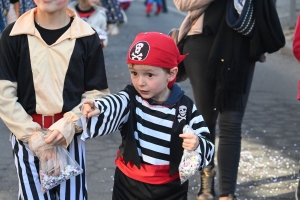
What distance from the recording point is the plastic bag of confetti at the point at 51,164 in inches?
127

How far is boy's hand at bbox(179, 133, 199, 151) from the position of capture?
2977 millimetres

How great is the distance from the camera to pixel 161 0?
20.8 m

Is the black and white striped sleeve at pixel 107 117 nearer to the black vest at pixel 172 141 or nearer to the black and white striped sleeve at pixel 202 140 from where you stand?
→ the black vest at pixel 172 141

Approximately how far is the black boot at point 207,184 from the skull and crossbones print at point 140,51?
1.88m

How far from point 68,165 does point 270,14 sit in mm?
1895

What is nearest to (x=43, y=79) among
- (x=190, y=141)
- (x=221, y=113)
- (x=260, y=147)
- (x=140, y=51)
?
(x=140, y=51)

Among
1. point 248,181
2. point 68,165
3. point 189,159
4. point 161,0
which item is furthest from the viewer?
point 161,0

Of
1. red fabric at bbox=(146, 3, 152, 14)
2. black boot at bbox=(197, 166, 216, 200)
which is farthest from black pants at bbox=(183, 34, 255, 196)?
red fabric at bbox=(146, 3, 152, 14)

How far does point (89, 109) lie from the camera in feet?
9.74

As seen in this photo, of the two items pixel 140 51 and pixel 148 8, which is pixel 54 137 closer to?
pixel 140 51

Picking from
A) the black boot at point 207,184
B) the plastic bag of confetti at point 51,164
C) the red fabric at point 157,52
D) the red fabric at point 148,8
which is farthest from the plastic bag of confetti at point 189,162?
the red fabric at point 148,8

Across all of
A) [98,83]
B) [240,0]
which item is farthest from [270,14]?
[98,83]

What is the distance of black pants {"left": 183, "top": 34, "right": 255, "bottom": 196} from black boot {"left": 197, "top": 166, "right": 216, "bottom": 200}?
0.20 metres

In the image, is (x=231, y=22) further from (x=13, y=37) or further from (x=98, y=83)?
(x=13, y=37)
